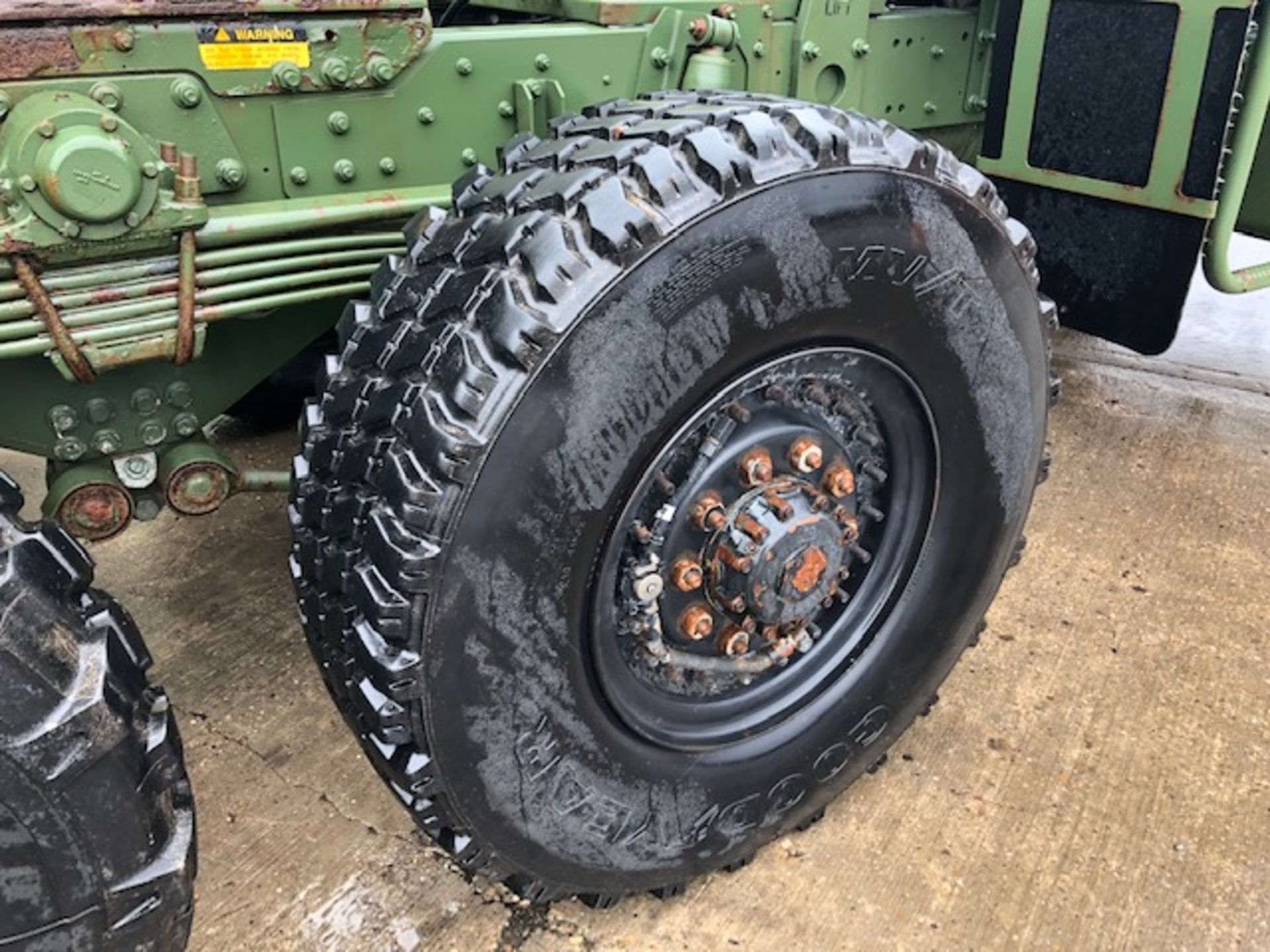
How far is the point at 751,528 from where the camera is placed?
1.83 metres

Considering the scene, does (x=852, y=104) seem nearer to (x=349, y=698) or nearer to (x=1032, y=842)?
(x=1032, y=842)

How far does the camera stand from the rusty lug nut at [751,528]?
1.83 metres

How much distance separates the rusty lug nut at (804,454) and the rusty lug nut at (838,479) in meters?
0.05

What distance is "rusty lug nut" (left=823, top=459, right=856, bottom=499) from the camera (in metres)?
1.93

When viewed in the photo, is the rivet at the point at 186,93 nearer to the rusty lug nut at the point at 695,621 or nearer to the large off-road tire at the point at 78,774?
the large off-road tire at the point at 78,774

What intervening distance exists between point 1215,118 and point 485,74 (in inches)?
70.3

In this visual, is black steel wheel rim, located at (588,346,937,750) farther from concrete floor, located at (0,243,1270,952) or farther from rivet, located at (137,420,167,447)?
rivet, located at (137,420,167,447)

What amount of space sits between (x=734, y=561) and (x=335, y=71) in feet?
3.56

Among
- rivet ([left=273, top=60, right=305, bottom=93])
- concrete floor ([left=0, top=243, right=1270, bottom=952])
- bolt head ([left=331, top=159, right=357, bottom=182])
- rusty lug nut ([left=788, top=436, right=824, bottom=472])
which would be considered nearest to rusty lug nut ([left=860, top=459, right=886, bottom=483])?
rusty lug nut ([left=788, top=436, right=824, bottom=472])

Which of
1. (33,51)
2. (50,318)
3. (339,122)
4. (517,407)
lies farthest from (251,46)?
(517,407)

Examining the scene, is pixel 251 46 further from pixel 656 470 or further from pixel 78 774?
pixel 78 774

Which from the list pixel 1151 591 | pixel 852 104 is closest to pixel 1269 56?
pixel 852 104

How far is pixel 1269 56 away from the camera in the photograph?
2.62 meters

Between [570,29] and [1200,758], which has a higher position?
[570,29]
